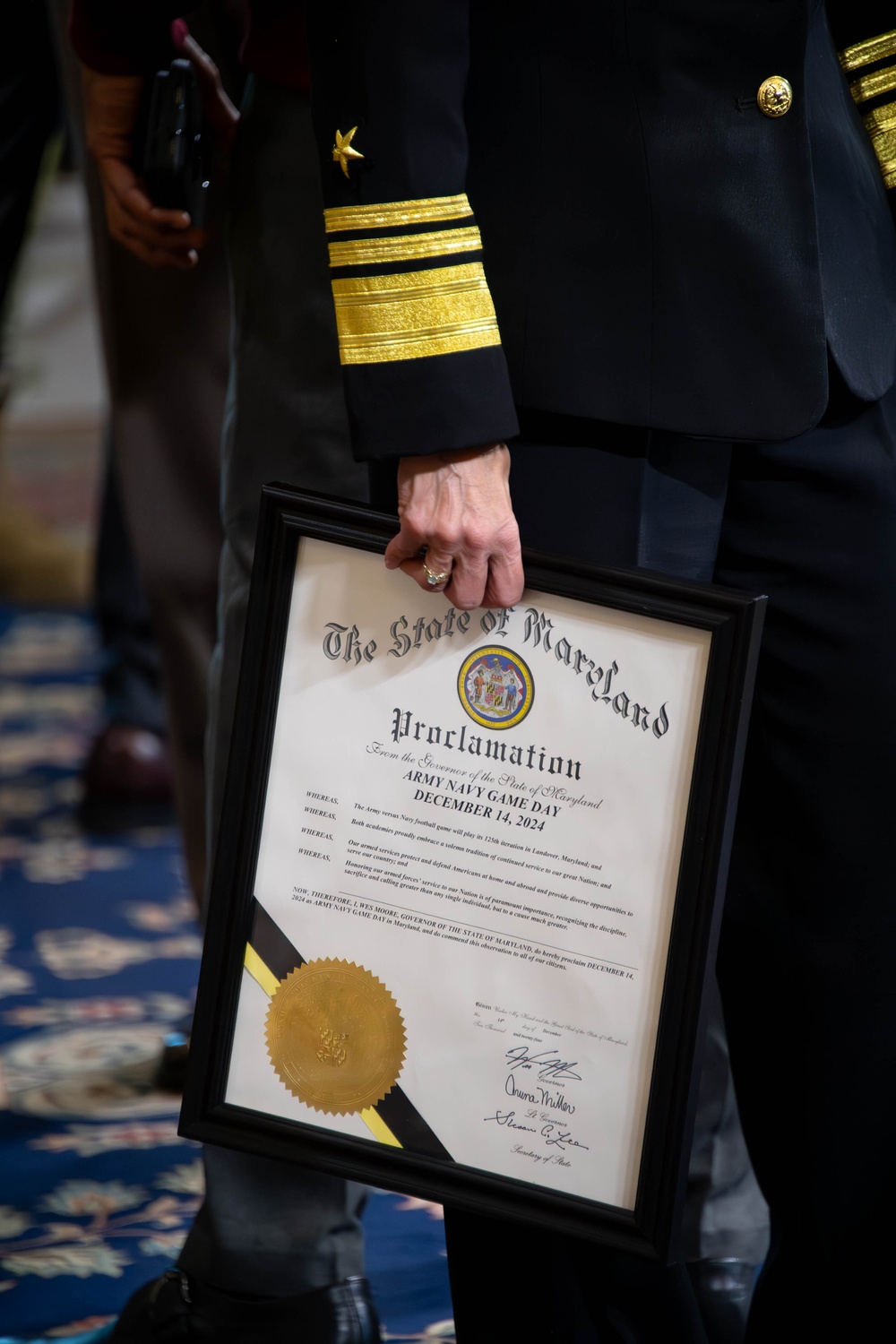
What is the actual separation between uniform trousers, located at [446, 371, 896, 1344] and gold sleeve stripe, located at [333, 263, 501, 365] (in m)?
0.08

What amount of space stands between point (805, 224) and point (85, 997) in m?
1.21

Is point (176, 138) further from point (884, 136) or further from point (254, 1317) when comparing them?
point (254, 1317)

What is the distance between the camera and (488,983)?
781mm

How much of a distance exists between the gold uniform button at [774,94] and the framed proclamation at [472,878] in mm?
234

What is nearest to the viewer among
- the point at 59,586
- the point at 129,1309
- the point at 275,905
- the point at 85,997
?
the point at 275,905

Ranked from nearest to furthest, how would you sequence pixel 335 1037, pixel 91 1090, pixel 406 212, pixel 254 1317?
pixel 406 212
pixel 335 1037
pixel 254 1317
pixel 91 1090

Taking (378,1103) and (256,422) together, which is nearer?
(378,1103)

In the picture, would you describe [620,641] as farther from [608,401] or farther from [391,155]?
[391,155]

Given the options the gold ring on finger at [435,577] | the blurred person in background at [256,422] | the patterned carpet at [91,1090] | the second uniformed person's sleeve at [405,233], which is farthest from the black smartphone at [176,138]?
the patterned carpet at [91,1090]

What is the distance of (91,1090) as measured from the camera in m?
1.39

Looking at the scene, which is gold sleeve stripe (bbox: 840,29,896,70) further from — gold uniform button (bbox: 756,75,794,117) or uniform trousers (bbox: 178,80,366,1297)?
uniform trousers (bbox: 178,80,366,1297)

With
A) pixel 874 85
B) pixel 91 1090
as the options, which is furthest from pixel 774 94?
pixel 91 1090

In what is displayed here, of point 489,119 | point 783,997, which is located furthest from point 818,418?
point 783,997
